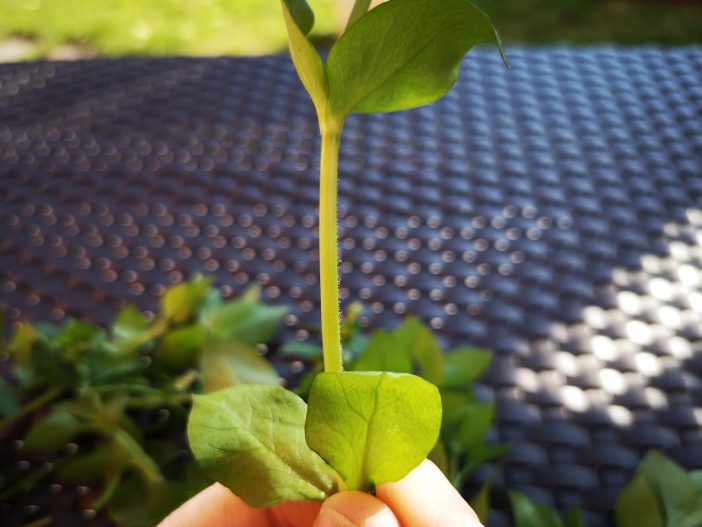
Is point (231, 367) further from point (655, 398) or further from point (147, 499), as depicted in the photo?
point (655, 398)

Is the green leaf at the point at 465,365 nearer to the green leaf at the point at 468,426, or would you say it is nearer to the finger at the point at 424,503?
the green leaf at the point at 468,426

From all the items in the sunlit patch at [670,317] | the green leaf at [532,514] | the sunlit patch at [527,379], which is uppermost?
the green leaf at [532,514]

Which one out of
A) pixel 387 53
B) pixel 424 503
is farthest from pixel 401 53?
pixel 424 503

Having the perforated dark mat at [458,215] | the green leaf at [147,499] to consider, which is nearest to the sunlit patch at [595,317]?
the perforated dark mat at [458,215]

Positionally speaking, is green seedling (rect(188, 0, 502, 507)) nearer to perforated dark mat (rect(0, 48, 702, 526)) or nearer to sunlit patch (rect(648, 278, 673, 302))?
perforated dark mat (rect(0, 48, 702, 526))

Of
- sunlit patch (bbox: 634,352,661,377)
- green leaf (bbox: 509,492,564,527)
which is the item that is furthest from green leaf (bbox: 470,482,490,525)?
sunlit patch (bbox: 634,352,661,377)

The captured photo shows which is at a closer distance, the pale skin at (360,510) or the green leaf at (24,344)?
the pale skin at (360,510)
